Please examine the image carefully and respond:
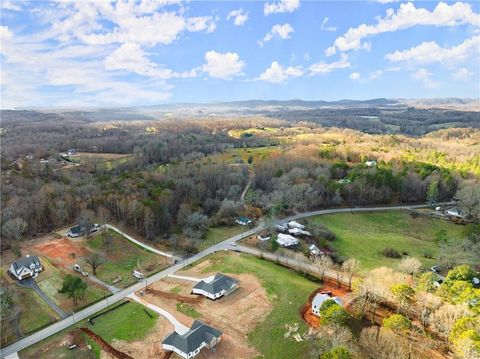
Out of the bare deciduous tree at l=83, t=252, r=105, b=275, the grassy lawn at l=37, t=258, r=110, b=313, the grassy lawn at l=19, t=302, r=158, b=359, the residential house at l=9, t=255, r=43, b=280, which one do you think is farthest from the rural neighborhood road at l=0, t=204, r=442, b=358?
the residential house at l=9, t=255, r=43, b=280

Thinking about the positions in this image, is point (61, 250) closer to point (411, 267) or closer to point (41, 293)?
point (41, 293)

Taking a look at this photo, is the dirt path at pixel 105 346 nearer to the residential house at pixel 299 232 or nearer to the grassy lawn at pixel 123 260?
the grassy lawn at pixel 123 260

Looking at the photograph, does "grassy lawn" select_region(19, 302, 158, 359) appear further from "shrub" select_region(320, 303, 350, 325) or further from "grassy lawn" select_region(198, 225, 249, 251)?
"grassy lawn" select_region(198, 225, 249, 251)

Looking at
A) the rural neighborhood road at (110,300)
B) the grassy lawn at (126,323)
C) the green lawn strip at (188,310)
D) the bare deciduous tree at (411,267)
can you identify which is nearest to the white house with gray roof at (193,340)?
the green lawn strip at (188,310)

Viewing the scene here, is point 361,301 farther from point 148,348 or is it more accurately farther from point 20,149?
point 20,149

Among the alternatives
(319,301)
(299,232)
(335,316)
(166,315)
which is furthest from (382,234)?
(166,315)

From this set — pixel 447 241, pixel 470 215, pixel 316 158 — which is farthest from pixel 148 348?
pixel 316 158
